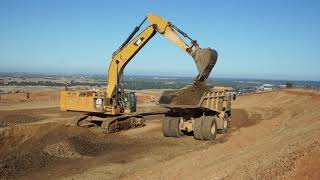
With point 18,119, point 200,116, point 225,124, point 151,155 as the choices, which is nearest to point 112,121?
point 200,116

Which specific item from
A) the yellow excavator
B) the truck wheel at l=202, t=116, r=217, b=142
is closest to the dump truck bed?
the truck wheel at l=202, t=116, r=217, b=142

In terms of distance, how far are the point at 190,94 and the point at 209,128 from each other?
5.36ft

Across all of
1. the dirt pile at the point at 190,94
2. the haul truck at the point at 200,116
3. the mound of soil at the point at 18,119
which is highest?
the dirt pile at the point at 190,94

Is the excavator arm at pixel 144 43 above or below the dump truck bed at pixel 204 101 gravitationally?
above

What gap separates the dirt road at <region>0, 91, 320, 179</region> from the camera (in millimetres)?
11219

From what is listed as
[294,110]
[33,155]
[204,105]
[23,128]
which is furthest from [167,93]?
[294,110]

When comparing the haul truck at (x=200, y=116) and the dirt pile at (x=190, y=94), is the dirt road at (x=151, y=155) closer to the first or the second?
the haul truck at (x=200, y=116)

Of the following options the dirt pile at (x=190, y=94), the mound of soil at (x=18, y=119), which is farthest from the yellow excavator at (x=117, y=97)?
the mound of soil at (x=18, y=119)

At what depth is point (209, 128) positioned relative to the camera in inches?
734

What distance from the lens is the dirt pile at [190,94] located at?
730 inches

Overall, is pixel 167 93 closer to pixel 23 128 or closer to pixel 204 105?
pixel 204 105

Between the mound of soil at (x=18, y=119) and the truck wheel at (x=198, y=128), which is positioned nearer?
the truck wheel at (x=198, y=128)

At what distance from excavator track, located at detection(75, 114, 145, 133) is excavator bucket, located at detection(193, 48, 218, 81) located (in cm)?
522

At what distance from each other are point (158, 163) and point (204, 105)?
4586 millimetres
